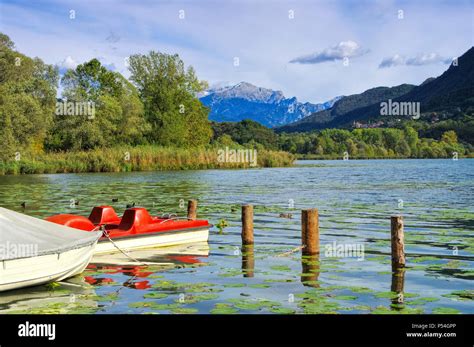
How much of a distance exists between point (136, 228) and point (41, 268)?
5.03 m

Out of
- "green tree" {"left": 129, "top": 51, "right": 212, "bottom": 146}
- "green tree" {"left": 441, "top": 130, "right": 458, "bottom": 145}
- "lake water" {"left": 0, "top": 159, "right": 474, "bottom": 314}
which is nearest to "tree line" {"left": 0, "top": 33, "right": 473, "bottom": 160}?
"green tree" {"left": 129, "top": 51, "right": 212, "bottom": 146}

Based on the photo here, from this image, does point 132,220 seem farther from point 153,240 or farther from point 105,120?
point 105,120

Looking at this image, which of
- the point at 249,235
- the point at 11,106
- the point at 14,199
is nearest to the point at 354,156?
the point at 11,106

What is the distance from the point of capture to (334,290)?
503 inches

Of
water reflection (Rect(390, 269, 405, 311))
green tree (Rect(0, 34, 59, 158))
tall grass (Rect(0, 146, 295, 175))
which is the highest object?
green tree (Rect(0, 34, 59, 158))

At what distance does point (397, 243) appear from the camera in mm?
15047

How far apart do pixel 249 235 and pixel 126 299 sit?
744 centimetres

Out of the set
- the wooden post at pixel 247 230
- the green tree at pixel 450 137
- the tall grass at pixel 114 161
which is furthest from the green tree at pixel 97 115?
the green tree at pixel 450 137

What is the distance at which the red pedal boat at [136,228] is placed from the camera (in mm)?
16844

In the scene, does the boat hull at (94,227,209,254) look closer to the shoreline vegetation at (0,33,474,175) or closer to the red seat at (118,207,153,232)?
the red seat at (118,207,153,232)

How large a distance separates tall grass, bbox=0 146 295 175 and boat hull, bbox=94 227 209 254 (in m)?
49.7

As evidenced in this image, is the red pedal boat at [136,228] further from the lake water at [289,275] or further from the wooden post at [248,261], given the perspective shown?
the wooden post at [248,261]

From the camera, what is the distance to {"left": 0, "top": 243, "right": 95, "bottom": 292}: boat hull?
12.3 m
